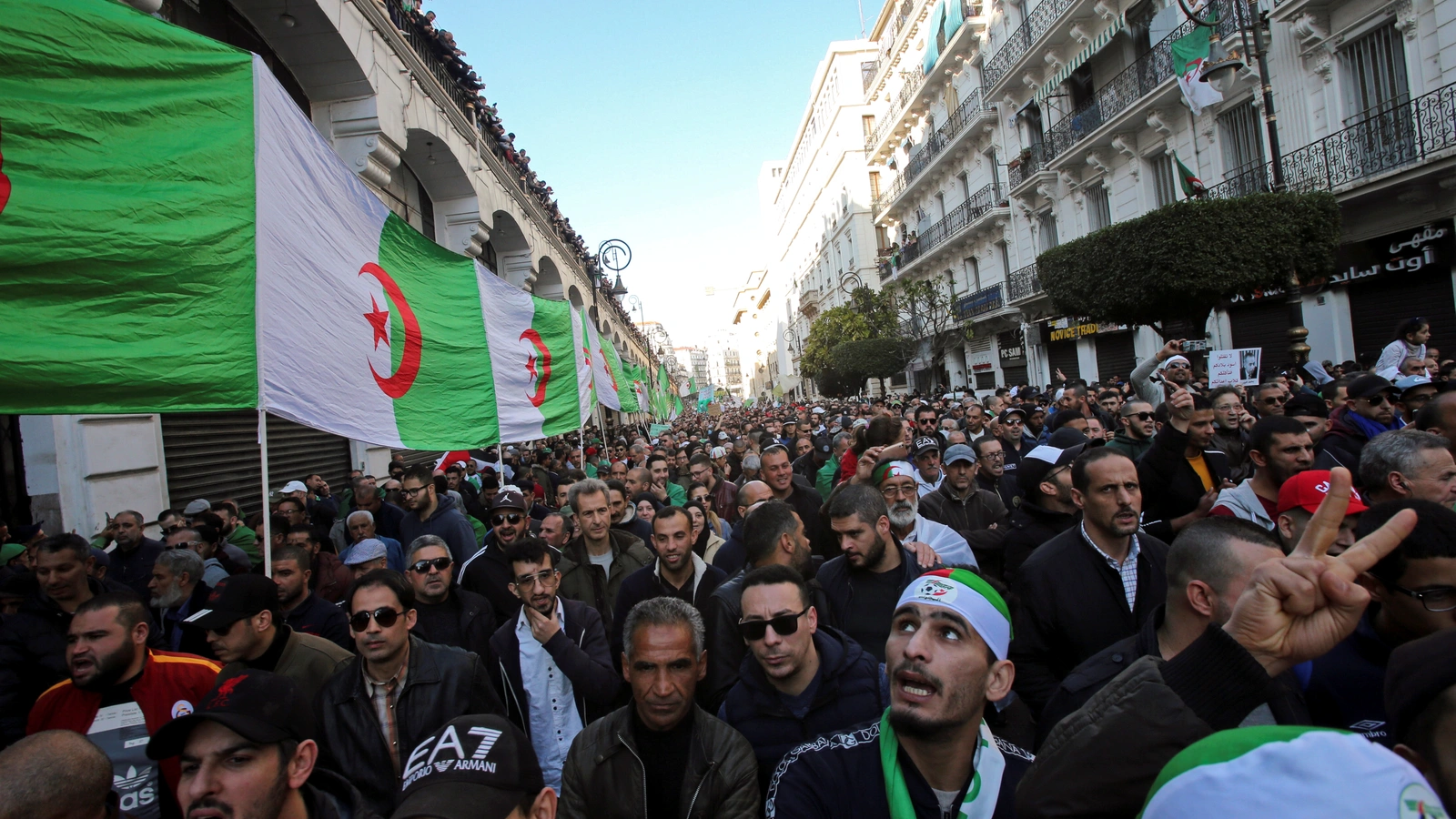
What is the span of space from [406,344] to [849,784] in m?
3.90

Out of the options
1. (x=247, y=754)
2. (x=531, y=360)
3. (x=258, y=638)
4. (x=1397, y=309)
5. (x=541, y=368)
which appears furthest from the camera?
(x=1397, y=309)

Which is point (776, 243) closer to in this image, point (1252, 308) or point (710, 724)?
point (1252, 308)

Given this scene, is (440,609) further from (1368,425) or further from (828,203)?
(828,203)

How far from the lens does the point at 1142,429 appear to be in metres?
5.54

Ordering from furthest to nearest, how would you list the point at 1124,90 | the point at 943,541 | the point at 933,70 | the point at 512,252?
the point at 933,70 → the point at 1124,90 → the point at 512,252 → the point at 943,541

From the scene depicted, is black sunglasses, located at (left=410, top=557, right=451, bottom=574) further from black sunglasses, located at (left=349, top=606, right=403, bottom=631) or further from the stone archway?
the stone archway

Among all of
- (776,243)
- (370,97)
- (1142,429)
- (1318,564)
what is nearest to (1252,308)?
(1142,429)

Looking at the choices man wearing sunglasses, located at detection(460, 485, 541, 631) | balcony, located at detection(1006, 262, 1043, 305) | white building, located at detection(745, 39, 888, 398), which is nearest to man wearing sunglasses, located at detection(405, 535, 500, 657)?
man wearing sunglasses, located at detection(460, 485, 541, 631)

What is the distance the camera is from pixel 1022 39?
24.5m

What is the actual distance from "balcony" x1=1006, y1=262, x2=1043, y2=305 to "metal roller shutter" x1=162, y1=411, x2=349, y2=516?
70.8 feet

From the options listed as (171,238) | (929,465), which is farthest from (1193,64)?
(171,238)

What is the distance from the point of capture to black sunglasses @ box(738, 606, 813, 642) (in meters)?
2.68

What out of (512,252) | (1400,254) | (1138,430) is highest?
(512,252)

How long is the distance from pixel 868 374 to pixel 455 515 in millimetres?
30335
